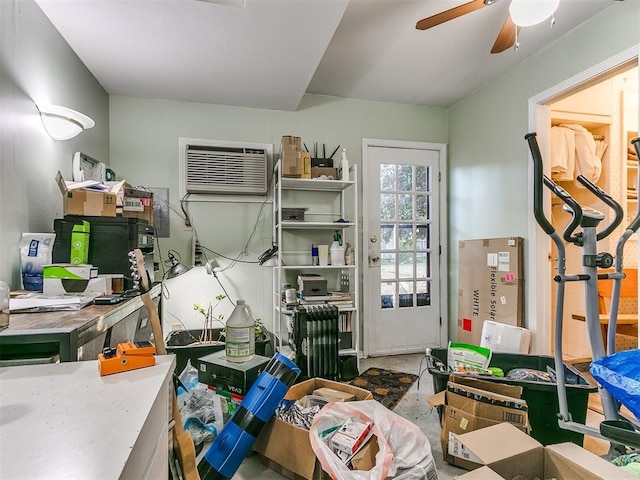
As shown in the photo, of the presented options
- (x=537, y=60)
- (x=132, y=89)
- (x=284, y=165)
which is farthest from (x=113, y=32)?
(x=537, y=60)

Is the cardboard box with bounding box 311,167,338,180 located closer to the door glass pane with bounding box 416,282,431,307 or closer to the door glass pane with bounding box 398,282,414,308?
the door glass pane with bounding box 398,282,414,308

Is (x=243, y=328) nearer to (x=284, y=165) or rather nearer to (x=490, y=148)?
(x=284, y=165)

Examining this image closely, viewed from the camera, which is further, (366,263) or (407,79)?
(366,263)

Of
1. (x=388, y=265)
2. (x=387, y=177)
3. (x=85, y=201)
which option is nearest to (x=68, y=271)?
(x=85, y=201)

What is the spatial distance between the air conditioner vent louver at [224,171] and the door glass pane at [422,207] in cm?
165

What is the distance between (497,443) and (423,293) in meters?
2.39

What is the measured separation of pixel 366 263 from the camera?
11.9 feet

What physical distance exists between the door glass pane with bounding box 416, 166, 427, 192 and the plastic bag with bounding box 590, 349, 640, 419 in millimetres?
2894

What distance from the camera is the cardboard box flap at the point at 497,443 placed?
137 centimetres

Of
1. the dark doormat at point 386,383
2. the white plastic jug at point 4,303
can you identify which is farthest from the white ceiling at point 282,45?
the dark doormat at point 386,383

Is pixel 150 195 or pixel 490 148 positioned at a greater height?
pixel 490 148

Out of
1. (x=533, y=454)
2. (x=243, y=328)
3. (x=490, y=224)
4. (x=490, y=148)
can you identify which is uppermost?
(x=490, y=148)

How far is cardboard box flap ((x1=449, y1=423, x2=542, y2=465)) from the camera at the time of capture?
1.37 m

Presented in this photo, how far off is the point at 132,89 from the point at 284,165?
145 centimetres
